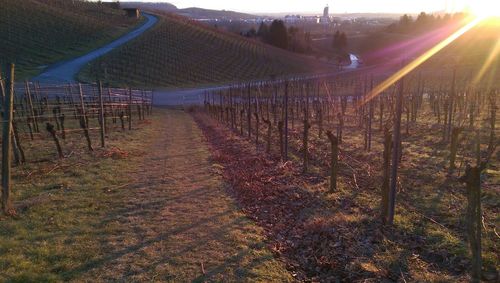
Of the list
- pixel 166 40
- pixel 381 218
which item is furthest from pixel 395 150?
pixel 166 40

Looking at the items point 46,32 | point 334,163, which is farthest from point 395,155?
point 46,32

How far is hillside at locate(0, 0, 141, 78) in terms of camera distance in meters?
48.7

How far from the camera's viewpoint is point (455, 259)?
226 inches

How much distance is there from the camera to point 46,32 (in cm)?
5884

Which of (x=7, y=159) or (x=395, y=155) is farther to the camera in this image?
(x=7, y=159)

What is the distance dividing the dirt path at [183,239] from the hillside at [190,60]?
3844cm

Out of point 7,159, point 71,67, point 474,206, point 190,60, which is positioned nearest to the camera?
point 474,206

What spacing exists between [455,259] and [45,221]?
6508 millimetres

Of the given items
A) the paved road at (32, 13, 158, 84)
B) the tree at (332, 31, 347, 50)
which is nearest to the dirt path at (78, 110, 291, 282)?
the paved road at (32, 13, 158, 84)

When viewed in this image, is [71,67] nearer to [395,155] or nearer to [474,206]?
[395,155]

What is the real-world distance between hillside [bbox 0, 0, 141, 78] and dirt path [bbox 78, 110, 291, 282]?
39.6m

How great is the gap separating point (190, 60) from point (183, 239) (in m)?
58.4

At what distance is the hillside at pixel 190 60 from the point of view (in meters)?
52.2

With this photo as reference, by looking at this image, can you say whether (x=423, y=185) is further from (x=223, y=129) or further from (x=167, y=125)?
(x=167, y=125)
